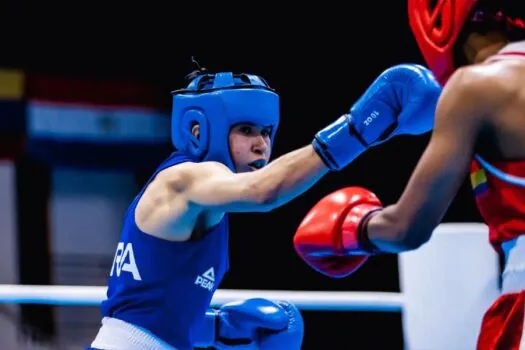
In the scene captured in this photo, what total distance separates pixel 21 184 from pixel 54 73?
2.29 ft

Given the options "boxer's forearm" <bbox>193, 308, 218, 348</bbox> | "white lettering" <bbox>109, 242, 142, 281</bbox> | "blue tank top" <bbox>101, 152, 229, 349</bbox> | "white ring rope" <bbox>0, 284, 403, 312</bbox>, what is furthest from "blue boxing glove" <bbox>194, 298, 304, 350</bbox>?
"white ring rope" <bbox>0, 284, 403, 312</bbox>

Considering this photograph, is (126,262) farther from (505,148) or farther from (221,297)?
(505,148)

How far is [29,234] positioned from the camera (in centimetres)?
548

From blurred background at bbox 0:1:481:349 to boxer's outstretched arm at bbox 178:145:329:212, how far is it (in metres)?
3.47

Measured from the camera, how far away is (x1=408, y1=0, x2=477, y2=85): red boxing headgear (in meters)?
1.42

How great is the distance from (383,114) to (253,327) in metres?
0.67

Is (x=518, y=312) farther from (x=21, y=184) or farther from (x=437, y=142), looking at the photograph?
(x=21, y=184)

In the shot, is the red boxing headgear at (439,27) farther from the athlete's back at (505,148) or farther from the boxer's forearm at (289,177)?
the boxer's forearm at (289,177)

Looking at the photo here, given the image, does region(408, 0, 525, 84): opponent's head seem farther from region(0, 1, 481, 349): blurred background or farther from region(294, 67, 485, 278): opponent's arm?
region(0, 1, 481, 349): blurred background

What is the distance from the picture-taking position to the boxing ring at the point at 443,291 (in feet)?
7.97

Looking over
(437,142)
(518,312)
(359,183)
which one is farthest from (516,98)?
(359,183)

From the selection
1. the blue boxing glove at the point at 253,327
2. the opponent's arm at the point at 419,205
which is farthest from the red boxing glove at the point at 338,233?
the blue boxing glove at the point at 253,327

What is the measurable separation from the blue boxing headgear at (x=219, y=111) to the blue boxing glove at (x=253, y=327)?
34 cm

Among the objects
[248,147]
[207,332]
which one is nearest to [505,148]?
[248,147]
